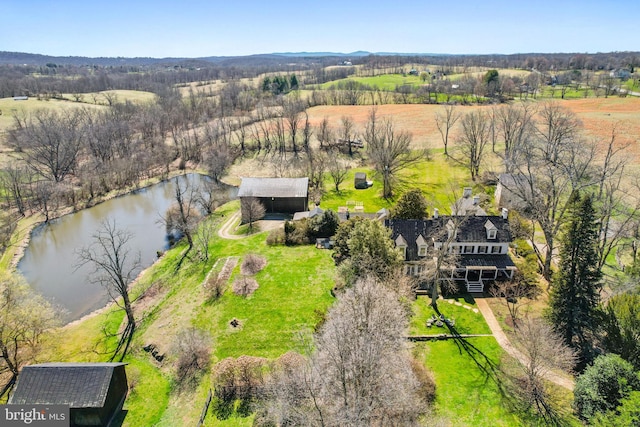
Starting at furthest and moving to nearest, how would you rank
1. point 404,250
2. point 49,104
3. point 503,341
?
point 49,104 → point 404,250 → point 503,341

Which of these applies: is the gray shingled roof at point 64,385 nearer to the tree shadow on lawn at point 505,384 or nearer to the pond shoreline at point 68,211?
the tree shadow on lawn at point 505,384

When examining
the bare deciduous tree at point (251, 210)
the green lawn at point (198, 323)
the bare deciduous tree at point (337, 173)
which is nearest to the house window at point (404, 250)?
the green lawn at point (198, 323)

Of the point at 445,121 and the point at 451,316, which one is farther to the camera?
A: the point at 445,121

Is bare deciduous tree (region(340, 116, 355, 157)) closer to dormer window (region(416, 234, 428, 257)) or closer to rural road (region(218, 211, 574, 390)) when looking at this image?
dormer window (region(416, 234, 428, 257))

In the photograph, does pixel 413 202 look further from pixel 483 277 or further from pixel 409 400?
pixel 409 400

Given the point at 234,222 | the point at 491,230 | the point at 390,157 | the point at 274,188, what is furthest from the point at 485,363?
the point at 390,157

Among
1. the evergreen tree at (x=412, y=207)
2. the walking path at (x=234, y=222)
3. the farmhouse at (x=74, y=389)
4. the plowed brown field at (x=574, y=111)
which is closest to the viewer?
the farmhouse at (x=74, y=389)

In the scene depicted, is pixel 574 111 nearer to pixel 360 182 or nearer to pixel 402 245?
pixel 360 182
